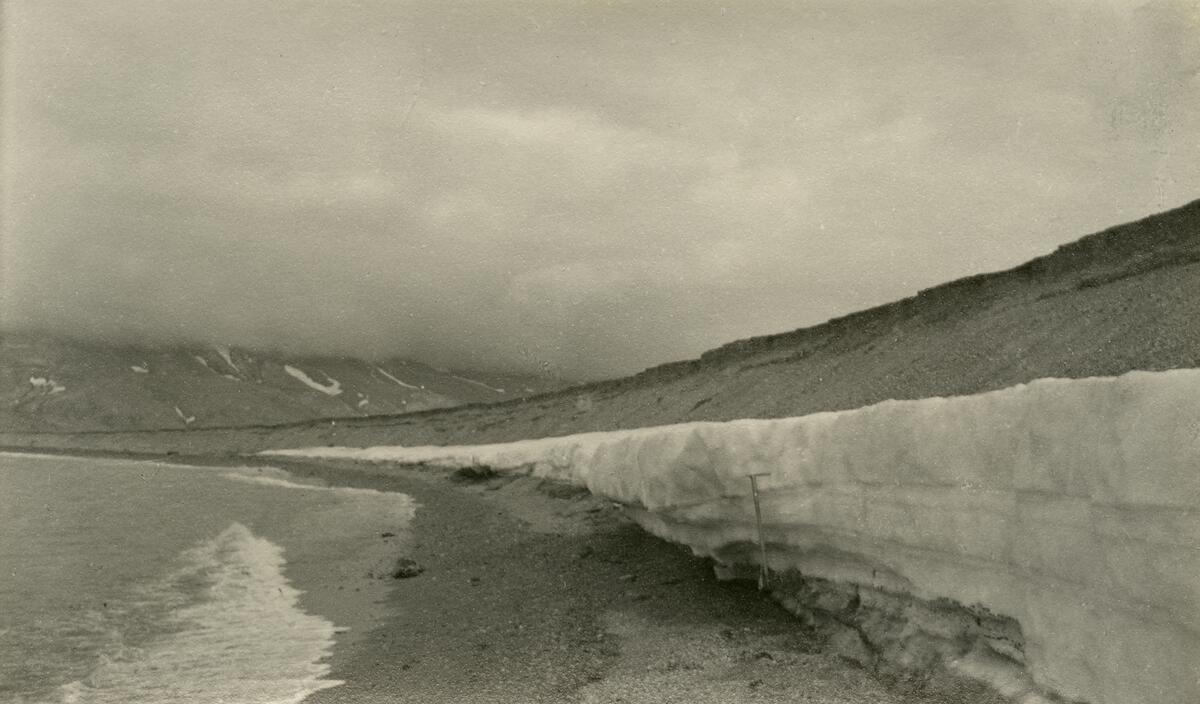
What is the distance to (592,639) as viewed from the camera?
8531 mm

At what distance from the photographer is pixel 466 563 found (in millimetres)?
13484

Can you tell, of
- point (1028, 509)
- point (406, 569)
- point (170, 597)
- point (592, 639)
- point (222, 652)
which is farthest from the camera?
point (406, 569)

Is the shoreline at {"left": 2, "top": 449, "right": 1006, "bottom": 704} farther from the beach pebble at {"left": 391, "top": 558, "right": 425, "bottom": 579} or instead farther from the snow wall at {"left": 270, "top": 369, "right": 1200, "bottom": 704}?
the snow wall at {"left": 270, "top": 369, "right": 1200, "bottom": 704}

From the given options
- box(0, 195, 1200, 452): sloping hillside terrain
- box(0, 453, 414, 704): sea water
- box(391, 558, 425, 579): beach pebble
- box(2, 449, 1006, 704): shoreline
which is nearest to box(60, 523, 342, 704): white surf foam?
box(0, 453, 414, 704): sea water

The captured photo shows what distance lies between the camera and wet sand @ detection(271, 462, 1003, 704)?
676 centimetres

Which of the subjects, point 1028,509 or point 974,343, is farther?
point 974,343

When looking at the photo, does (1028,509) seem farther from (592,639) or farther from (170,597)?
(170,597)

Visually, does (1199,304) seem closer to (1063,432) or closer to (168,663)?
(1063,432)

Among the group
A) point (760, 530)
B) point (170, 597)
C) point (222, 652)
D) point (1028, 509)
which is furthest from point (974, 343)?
point (222, 652)

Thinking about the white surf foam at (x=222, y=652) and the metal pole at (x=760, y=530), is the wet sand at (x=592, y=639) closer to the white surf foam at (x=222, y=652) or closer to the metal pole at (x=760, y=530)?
→ the metal pole at (x=760, y=530)

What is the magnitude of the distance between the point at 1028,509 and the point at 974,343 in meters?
13.9

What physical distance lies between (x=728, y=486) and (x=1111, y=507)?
4.38m

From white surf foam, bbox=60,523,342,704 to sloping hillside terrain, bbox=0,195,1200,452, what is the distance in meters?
9.16

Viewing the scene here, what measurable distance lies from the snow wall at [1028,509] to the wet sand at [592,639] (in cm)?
67
